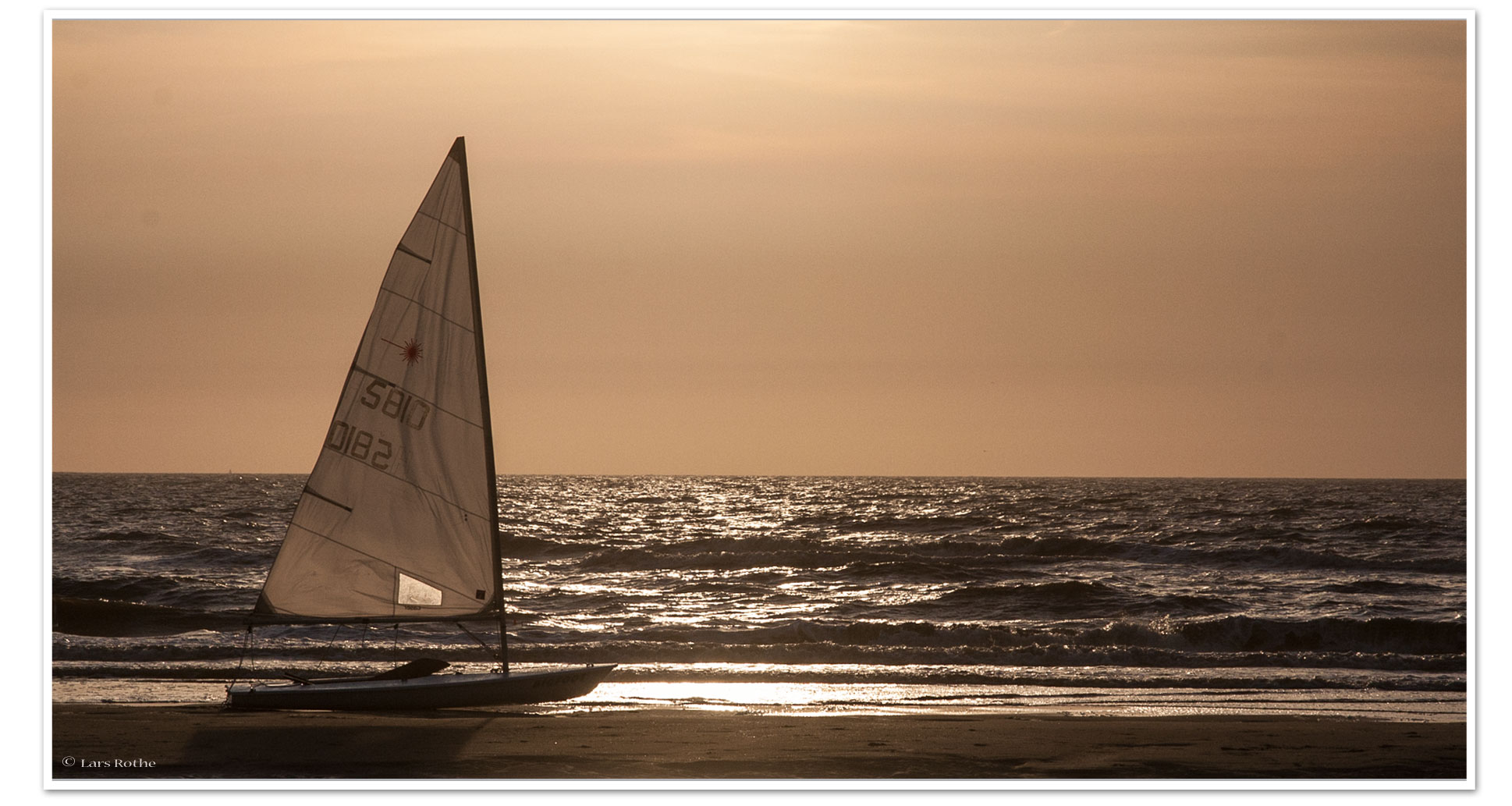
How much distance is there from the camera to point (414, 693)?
1253 centimetres

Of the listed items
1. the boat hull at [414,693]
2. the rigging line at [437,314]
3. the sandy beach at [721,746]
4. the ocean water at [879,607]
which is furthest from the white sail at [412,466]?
the sandy beach at [721,746]

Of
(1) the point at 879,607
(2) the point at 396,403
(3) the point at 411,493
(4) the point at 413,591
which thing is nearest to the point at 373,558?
(4) the point at 413,591

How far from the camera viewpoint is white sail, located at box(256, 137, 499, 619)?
12.3 meters

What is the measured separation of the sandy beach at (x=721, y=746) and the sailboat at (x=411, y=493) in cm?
41

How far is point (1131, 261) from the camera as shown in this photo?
13453 mm

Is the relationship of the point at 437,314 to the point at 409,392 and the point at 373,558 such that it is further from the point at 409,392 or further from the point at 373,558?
the point at 373,558

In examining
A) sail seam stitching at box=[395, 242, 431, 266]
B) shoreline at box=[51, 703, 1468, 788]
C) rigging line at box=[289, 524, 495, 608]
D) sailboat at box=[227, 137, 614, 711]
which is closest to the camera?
shoreline at box=[51, 703, 1468, 788]

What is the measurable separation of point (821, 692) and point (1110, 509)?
124ft

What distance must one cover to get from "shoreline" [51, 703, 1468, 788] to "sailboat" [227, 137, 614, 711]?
16.1 inches

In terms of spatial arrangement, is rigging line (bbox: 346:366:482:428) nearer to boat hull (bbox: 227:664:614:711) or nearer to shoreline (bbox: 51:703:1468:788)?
boat hull (bbox: 227:664:614:711)

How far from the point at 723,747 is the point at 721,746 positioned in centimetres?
A: 4

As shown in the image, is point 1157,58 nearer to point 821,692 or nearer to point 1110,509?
point 821,692

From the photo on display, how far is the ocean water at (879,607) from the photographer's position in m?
16.2

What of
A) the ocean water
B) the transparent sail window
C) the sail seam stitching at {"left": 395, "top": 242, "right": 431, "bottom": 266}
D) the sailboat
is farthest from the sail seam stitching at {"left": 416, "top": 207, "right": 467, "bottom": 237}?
the ocean water
